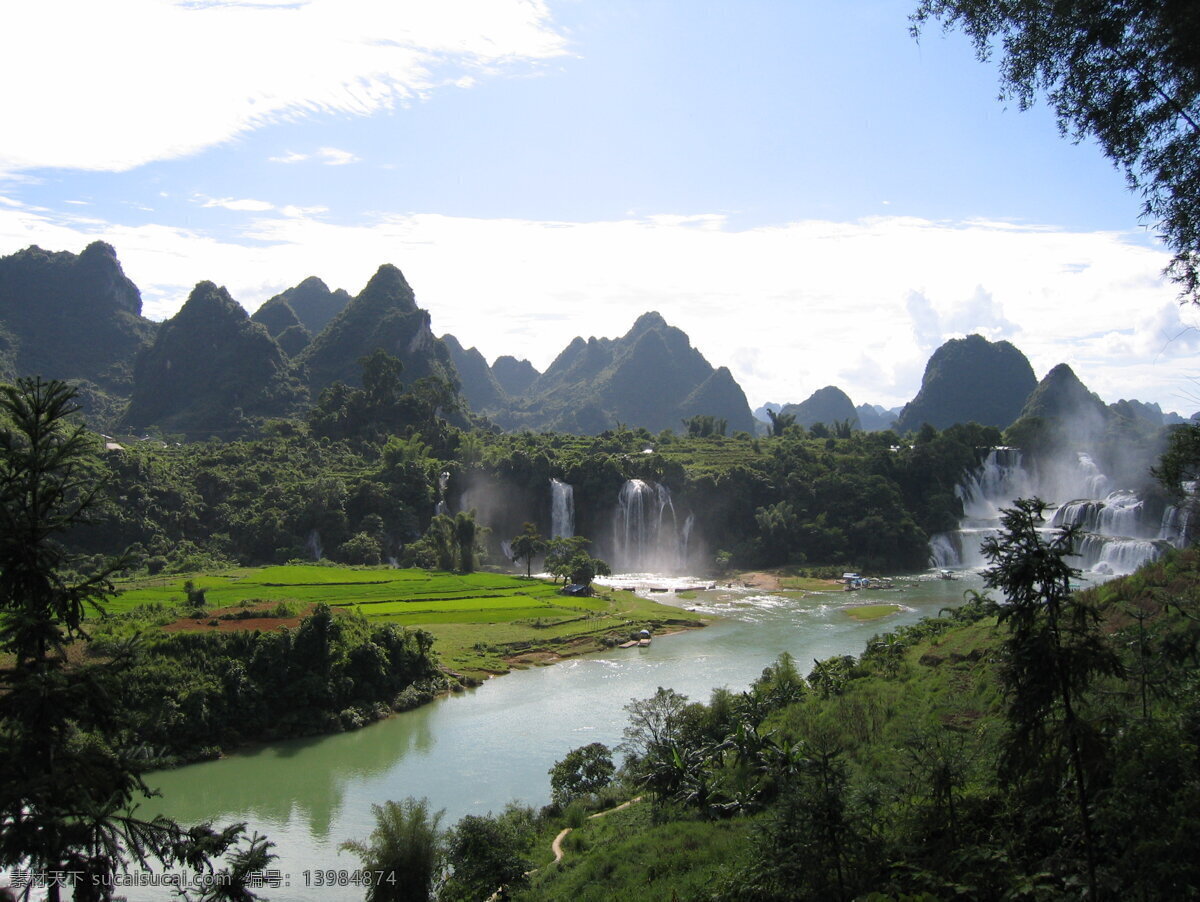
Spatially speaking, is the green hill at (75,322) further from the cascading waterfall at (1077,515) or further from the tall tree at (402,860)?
the tall tree at (402,860)

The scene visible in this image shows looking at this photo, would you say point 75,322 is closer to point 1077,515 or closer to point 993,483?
point 993,483

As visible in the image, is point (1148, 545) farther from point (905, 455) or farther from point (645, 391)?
point (645, 391)

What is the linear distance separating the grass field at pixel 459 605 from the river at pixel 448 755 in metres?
1.63

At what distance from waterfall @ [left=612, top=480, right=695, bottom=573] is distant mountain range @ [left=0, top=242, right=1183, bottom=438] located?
30.7 m

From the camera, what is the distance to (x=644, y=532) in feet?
172

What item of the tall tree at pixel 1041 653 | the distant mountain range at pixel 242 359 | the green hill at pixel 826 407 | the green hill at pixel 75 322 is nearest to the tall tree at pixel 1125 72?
the tall tree at pixel 1041 653

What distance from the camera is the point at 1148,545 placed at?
39031mm

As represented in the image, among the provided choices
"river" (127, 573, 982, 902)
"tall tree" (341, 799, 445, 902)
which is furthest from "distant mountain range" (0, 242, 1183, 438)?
"tall tree" (341, 799, 445, 902)

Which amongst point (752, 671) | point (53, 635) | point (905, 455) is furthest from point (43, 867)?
point (905, 455)

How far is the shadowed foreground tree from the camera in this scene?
5.29m

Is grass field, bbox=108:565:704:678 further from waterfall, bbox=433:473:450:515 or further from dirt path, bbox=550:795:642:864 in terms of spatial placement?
waterfall, bbox=433:473:450:515

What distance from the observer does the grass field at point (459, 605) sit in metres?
27.2

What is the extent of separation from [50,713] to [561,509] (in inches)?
1866

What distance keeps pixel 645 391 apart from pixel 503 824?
111 m
